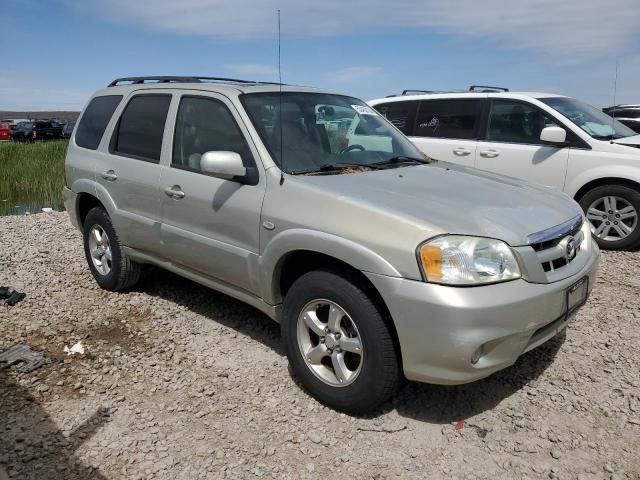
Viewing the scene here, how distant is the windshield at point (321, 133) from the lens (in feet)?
11.8

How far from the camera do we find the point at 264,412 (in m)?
3.27

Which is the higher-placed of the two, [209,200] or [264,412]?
[209,200]

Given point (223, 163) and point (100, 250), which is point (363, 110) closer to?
point (223, 163)

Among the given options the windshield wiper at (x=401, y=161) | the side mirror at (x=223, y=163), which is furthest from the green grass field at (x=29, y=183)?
the windshield wiper at (x=401, y=161)

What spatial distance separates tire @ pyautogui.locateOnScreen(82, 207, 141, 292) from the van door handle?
4327 mm

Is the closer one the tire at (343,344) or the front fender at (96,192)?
Answer: the tire at (343,344)

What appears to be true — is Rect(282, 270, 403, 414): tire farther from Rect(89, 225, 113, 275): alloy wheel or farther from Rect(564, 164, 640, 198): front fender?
Rect(564, 164, 640, 198): front fender

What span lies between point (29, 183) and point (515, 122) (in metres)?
9.94

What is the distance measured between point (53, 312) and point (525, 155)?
5.46 m

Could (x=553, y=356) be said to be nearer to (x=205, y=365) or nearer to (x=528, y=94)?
(x=205, y=365)

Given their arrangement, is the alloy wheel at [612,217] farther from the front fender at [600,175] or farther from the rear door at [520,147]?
the rear door at [520,147]

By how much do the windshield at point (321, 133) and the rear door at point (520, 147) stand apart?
9.76 feet

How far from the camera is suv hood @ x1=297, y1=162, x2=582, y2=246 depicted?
283 cm

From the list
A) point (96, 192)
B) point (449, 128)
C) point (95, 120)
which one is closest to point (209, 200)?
point (96, 192)
